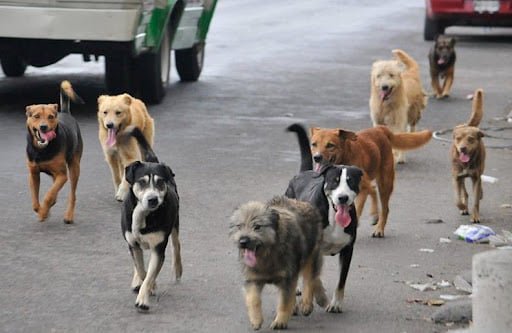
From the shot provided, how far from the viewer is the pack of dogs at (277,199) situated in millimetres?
6922

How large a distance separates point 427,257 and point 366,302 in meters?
1.36

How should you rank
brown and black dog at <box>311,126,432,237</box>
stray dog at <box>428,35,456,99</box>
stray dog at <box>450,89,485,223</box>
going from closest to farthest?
brown and black dog at <box>311,126,432,237</box>, stray dog at <box>450,89,485,223</box>, stray dog at <box>428,35,456,99</box>

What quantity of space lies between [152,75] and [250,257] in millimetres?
9903

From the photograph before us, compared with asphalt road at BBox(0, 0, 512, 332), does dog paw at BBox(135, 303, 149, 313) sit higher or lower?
higher

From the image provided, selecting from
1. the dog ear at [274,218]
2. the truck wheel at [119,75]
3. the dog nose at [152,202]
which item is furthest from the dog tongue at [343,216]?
the truck wheel at [119,75]

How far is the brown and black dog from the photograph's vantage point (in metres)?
9.57

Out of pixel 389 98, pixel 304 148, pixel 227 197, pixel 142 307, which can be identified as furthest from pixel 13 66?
pixel 142 307

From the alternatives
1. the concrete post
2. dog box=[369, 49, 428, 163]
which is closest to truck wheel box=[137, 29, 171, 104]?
dog box=[369, 49, 428, 163]

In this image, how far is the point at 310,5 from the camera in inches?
1426

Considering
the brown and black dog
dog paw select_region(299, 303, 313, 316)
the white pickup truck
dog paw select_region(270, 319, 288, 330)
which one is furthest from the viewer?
the white pickup truck

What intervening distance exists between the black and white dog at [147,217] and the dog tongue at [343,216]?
39.6 inches

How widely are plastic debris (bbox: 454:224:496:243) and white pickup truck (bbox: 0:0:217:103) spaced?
6.03 meters

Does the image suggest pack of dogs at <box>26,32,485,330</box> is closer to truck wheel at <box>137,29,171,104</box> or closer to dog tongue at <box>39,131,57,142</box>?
dog tongue at <box>39,131,57,142</box>

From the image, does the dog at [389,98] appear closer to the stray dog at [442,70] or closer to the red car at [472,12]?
the stray dog at [442,70]
